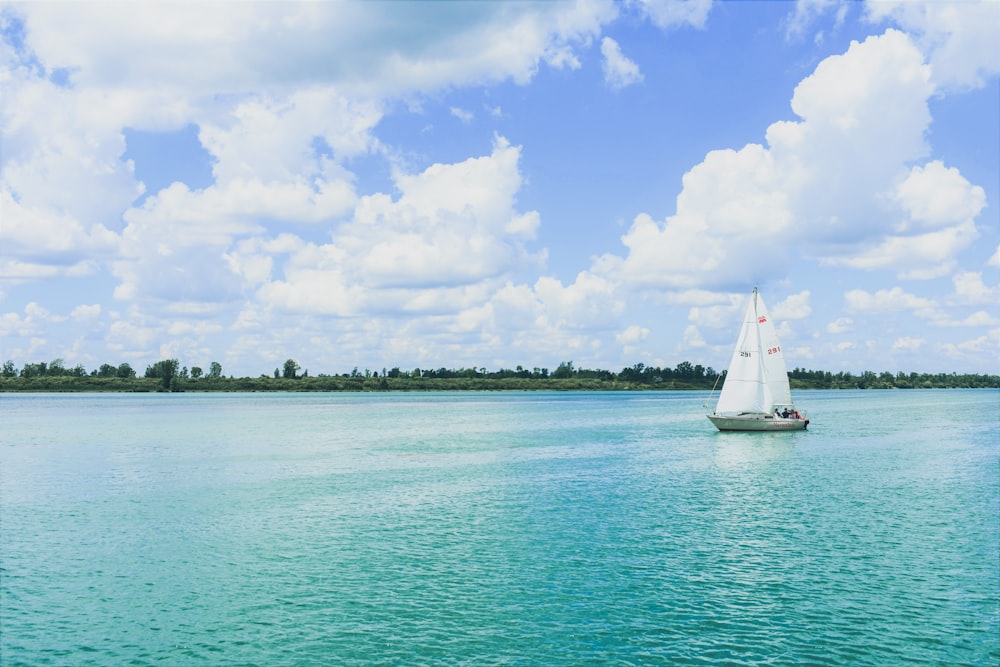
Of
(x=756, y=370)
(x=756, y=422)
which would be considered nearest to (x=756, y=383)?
(x=756, y=370)

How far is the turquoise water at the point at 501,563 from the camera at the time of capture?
23156mm

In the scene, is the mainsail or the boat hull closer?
the mainsail

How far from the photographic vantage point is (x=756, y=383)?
93500mm

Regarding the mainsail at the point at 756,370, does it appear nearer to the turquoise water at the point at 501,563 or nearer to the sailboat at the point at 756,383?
the sailboat at the point at 756,383

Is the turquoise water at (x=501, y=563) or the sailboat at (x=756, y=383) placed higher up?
the sailboat at (x=756, y=383)

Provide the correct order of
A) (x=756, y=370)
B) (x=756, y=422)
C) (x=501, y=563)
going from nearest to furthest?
1. (x=501, y=563)
2. (x=756, y=370)
3. (x=756, y=422)

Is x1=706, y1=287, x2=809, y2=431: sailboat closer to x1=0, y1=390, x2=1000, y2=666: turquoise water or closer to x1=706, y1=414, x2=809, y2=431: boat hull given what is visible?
x1=706, y1=414, x2=809, y2=431: boat hull

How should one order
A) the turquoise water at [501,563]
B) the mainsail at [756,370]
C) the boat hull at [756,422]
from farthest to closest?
the boat hull at [756,422]
the mainsail at [756,370]
the turquoise water at [501,563]

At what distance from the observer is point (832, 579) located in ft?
98.2

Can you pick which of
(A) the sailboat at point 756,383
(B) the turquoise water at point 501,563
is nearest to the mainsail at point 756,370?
(A) the sailboat at point 756,383

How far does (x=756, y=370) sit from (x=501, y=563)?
67.9 meters

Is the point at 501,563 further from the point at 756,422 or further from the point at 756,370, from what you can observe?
the point at 756,422

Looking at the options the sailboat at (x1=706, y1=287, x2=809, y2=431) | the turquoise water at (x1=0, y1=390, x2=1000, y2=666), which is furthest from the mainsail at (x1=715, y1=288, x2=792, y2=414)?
the turquoise water at (x1=0, y1=390, x2=1000, y2=666)

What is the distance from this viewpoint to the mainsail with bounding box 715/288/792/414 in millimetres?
92000
